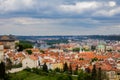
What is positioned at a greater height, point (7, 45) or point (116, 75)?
point (7, 45)

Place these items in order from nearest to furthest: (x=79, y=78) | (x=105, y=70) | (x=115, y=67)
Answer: (x=79, y=78), (x=105, y=70), (x=115, y=67)

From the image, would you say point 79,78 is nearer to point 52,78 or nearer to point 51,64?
point 52,78

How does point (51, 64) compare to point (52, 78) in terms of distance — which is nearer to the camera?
point (52, 78)

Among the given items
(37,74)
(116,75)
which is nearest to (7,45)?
(116,75)

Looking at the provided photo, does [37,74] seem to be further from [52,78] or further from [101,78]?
[101,78]

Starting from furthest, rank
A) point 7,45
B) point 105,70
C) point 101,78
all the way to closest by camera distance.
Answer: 1. point 7,45
2. point 105,70
3. point 101,78

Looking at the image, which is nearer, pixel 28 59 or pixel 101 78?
pixel 101 78

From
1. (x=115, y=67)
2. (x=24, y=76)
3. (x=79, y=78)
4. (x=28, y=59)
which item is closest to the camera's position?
(x=24, y=76)

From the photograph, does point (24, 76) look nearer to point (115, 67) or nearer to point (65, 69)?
point (65, 69)

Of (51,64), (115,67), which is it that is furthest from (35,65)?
(115,67)

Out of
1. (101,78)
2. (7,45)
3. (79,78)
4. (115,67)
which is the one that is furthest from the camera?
(7,45)
